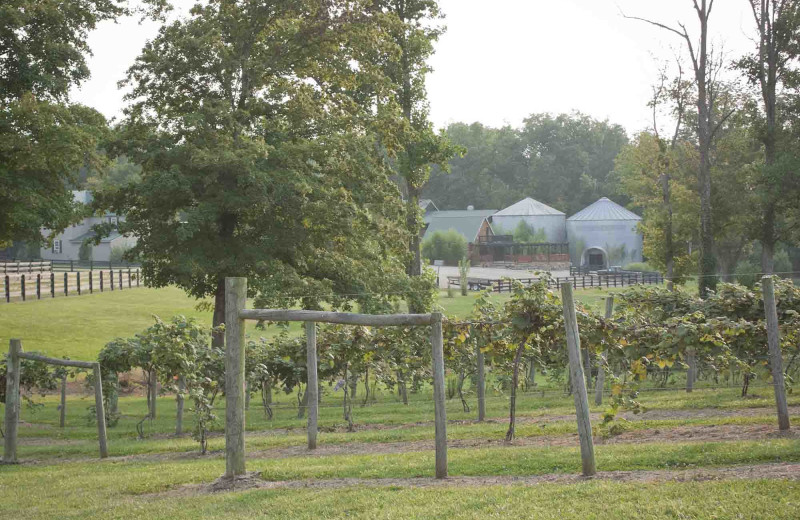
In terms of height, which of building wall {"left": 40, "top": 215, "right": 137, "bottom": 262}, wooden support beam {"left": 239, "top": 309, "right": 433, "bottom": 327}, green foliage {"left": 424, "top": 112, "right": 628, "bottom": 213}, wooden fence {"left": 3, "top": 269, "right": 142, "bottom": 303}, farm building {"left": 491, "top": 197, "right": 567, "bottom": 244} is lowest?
wooden support beam {"left": 239, "top": 309, "right": 433, "bottom": 327}

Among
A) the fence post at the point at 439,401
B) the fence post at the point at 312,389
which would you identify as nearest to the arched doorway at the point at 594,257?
the fence post at the point at 312,389

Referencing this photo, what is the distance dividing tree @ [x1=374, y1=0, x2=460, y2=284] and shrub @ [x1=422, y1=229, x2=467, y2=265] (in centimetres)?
5325

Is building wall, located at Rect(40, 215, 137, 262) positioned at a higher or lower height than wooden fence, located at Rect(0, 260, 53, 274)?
higher

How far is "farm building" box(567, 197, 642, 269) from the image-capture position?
87.9 metres

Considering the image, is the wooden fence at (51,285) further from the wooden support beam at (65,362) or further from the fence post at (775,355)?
the fence post at (775,355)

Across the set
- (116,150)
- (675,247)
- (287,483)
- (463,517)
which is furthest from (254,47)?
(675,247)

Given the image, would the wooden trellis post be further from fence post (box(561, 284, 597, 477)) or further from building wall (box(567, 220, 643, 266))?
building wall (box(567, 220, 643, 266))

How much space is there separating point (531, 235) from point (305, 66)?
69484 millimetres

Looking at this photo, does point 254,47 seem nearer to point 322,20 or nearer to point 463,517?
point 322,20

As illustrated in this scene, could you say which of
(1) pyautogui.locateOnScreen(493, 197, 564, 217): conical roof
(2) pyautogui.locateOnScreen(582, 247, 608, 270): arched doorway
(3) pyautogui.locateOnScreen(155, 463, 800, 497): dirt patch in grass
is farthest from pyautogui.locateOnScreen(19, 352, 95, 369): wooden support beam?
(1) pyautogui.locateOnScreen(493, 197, 564, 217): conical roof

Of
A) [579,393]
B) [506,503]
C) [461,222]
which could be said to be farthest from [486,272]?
[506,503]

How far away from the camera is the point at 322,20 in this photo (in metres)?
24.2

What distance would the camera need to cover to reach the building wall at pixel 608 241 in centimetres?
8775

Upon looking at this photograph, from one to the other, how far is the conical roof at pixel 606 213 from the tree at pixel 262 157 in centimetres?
6677
